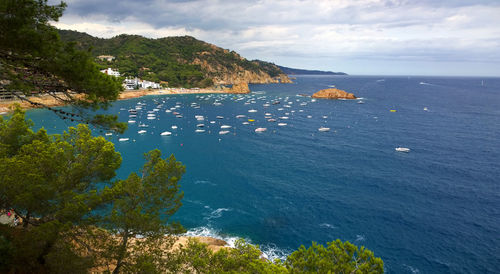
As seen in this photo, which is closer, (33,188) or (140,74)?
(33,188)

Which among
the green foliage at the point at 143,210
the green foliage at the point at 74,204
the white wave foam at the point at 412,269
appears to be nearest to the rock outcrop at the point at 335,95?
the white wave foam at the point at 412,269

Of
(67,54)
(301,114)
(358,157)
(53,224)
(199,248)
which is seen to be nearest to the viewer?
(67,54)

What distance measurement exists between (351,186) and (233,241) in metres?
19.1

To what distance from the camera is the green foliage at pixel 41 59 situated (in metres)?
8.07

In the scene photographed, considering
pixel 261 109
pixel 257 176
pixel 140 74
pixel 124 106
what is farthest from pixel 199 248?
pixel 140 74

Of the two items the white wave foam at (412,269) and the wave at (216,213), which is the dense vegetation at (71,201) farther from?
the wave at (216,213)

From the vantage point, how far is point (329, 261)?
11.0 metres

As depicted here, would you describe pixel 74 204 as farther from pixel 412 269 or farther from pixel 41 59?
pixel 412 269

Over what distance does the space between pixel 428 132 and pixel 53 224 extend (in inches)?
2791

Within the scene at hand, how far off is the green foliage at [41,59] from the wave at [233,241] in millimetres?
17313

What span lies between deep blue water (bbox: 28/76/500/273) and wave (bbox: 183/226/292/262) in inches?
4.9

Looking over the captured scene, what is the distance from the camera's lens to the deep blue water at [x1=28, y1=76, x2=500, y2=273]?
24.6 m

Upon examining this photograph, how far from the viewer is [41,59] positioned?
9328mm

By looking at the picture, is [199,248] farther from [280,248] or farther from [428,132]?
[428,132]
